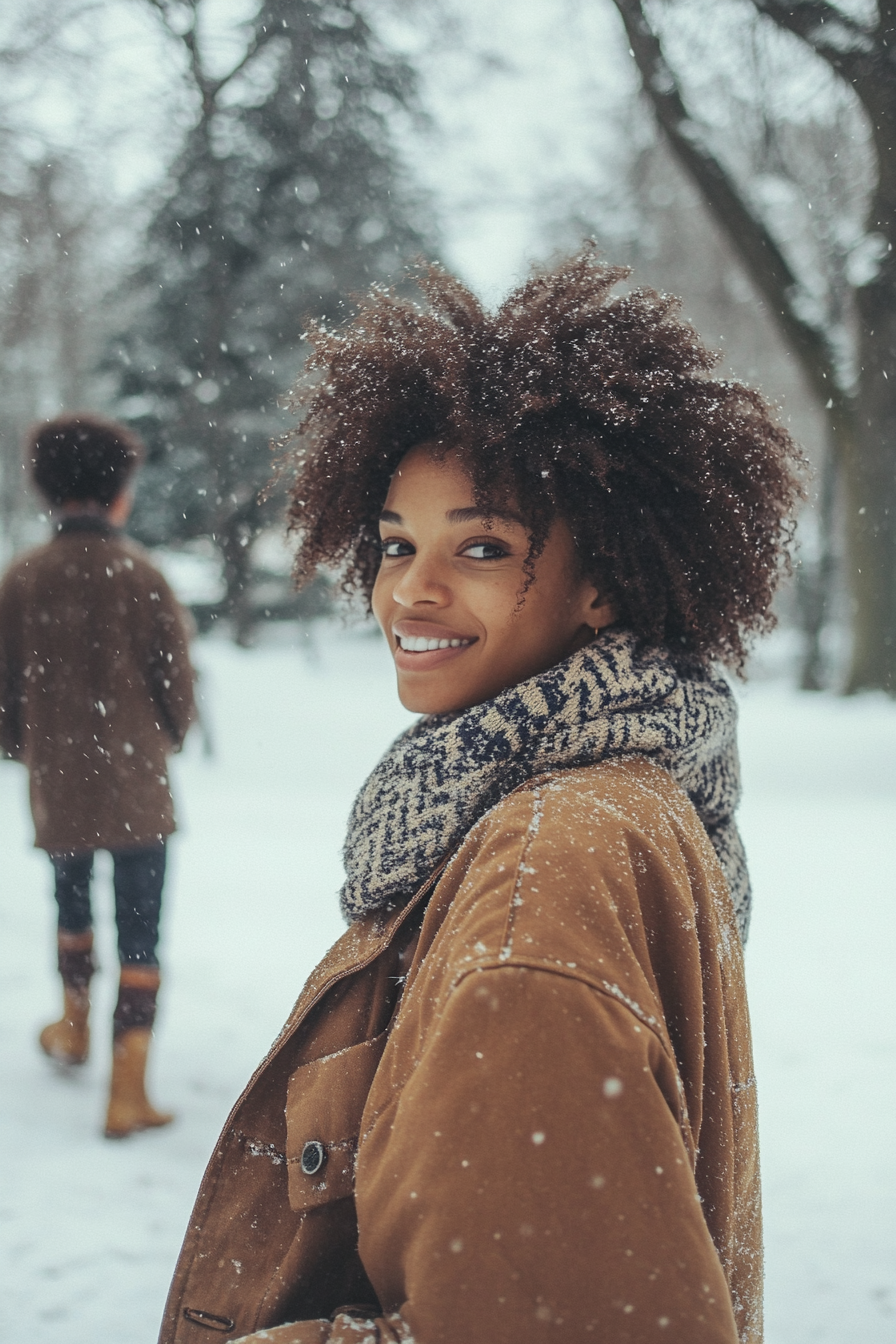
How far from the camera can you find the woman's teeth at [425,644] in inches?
46.6

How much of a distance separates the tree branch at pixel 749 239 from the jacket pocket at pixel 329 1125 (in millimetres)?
4432

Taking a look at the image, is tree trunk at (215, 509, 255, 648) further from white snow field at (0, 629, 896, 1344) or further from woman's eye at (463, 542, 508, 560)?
woman's eye at (463, 542, 508, 560)

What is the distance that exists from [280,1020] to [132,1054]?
0.85 meters

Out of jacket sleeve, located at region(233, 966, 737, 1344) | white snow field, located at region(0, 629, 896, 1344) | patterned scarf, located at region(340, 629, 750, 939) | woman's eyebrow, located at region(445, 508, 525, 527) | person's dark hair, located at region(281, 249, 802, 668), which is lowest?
white snow field, located at region(0, 629, 896, 1344)

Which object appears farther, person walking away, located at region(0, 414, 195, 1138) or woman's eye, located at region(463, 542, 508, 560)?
person walking away, located at region(0, 414, 195, 1138)

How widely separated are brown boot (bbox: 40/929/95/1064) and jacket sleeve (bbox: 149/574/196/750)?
2.45 ft

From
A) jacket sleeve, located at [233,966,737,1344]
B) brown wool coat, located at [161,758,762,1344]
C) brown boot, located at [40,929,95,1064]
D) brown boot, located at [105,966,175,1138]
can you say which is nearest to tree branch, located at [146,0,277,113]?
brown boot, located at [40,929,95,1064]

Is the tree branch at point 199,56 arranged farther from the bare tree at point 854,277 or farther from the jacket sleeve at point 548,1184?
the jacket sleeve at point 548,1184

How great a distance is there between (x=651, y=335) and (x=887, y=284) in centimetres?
364

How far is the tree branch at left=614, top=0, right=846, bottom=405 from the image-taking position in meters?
4.54

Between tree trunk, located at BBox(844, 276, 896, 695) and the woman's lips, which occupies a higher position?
tree trunk, located at BBox(844, 276, 896, 695)

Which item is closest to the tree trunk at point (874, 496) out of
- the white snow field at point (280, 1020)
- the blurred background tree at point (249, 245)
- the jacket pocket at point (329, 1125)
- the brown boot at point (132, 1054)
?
the white snow field at point (280, 1020)

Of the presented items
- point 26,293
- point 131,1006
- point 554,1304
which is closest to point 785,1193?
point 131,1006

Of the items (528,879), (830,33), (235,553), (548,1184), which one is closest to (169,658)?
(528,879)
